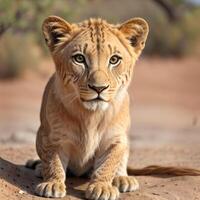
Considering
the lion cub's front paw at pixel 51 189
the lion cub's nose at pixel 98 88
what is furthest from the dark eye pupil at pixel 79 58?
the lion cub's front paw at pixel 51 189

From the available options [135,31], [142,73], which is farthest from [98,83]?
[142,73]

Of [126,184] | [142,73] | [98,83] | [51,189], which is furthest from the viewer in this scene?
[142,73]

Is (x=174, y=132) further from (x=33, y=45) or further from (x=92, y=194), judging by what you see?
(x=33, y=45)

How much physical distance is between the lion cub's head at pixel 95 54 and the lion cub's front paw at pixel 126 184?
85 centimetres

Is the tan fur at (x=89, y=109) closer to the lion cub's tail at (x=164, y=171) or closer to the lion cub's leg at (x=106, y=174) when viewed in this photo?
the lion cub's leg at (x=106, y=174)

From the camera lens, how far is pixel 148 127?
54.4 feet

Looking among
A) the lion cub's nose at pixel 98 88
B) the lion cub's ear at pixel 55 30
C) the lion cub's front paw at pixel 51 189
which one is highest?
the lion cub's ear at pixel 55 30

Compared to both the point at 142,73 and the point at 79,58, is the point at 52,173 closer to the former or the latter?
the point at 79,58

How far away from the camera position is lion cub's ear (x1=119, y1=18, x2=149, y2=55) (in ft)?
23.5

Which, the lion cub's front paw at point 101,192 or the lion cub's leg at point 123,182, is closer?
the lion cub's front paw at point 101,192

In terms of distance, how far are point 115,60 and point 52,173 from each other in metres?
1.24

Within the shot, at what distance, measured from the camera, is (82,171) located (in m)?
7.43

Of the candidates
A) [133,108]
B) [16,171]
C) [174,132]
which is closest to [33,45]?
[133,108]

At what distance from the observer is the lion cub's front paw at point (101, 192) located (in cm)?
671
